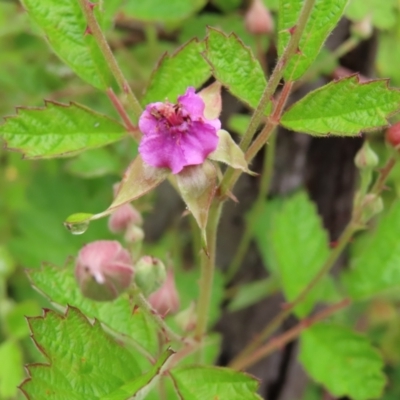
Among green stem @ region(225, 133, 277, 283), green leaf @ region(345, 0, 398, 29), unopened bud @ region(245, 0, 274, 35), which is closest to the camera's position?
unopened bud @ region(245, 0, 274, 35)

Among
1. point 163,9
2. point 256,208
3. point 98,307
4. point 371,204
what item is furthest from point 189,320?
point 163,9

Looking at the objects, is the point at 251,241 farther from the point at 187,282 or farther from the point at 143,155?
the point at 143,155

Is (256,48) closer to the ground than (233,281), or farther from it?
farther from it

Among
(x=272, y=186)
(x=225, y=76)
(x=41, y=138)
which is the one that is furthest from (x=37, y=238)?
(x=225, y=76)

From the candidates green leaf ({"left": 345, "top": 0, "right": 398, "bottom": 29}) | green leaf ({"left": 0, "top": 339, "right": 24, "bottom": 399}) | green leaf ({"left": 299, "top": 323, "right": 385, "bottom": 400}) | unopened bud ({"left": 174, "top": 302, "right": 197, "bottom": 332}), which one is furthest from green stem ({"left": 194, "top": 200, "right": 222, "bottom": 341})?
green leaf ({"left": 345, "top": 0, "right": 398, "bottom": 29})

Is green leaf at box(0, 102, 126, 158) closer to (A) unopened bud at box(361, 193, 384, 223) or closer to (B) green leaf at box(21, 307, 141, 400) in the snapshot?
(B) green leaf at box(21, 307, 141, 400)

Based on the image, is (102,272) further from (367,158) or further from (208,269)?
(367,158)
